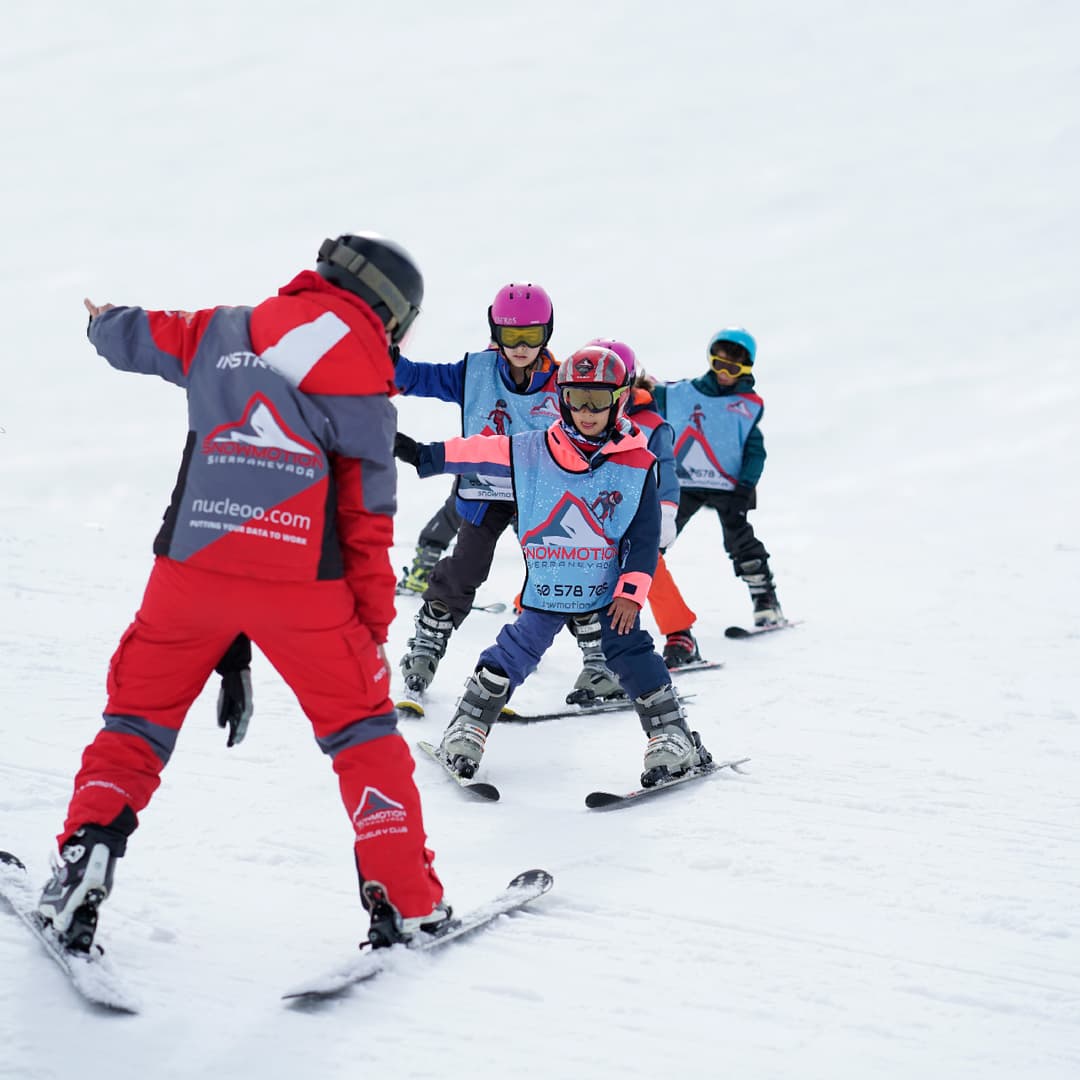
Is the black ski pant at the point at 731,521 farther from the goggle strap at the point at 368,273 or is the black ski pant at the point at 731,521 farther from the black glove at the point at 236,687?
the black glove at the point at 236,687

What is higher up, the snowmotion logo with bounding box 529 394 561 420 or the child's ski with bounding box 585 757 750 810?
the snowmotion logo with bounding box 529 394 561 420

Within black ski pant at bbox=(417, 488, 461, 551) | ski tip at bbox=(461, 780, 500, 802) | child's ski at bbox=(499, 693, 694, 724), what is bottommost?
child's ski at bbox=(499, 693, 694, 724)

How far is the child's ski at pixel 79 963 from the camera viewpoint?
2945 millimetres

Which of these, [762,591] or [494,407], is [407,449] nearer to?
[494,407]

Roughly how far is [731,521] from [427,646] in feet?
10.7

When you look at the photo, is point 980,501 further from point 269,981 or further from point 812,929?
point 269,981

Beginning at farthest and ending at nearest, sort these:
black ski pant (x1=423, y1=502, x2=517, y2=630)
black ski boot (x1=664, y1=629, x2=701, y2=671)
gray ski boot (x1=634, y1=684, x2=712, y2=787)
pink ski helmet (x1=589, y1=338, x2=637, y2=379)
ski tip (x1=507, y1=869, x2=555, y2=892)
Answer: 1. black ski boot (x1=664, y1=629, x2=701, y2=671)
2. black ski pant (x1=423, y1=502, x2=517, y2=630)
3. pink ski helmet (x1=589, y1=338, x2=637, y2=379)
4. gray ski boot (x1=634, y1=684, x2=712, y2=787)
5. ski tip (x1=507, y1=869, x2=555, y2=892)

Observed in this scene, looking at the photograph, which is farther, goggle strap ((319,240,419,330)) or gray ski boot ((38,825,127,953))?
goggle strap ((319,240,419,330))

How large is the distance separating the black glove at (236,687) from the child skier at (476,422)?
2962 millimetres

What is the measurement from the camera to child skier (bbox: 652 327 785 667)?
8.76 meters

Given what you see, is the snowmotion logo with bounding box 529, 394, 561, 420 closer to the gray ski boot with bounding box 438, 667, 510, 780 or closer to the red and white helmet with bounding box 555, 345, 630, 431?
the red and white helmet with bounding box 555, 345, 630, 431

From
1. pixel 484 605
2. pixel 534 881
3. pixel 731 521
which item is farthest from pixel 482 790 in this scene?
pixel 731 521

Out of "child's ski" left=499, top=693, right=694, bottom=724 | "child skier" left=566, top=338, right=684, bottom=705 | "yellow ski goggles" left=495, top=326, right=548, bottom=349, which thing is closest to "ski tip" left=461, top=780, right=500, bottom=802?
"child's ski" left=499, top=693, right=694, bottom=724

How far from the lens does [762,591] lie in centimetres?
874
